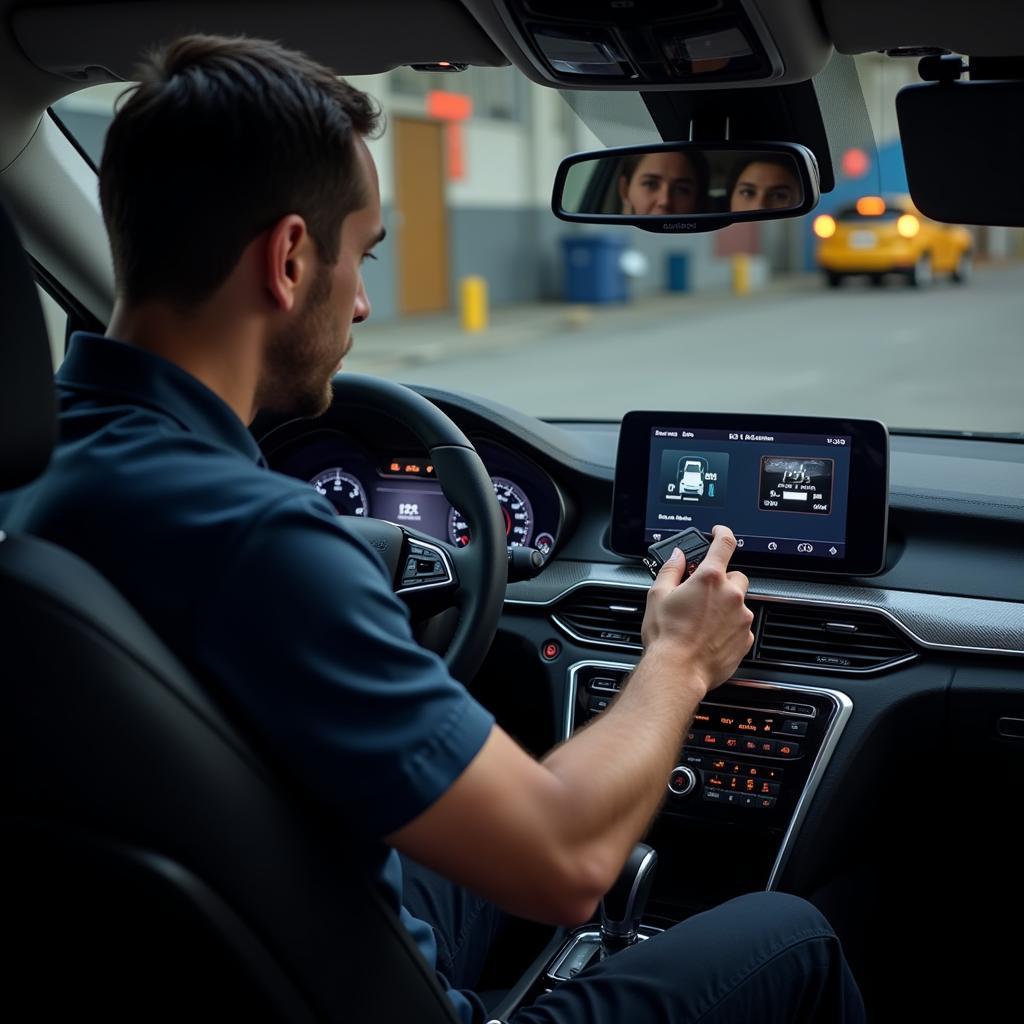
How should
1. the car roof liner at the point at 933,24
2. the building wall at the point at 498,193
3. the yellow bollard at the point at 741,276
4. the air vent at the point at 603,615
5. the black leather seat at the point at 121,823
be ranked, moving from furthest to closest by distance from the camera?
the yellow bollard at the point at 741,276 → the building wall at the point at 498,193 → the air vent at the point at 603,615 → the car roof liner at the point at 933,24 → the black leather seat at the point at 121,823

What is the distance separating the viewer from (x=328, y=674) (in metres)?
1.30

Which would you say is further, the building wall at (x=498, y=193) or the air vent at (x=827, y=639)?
the building wall at (x=498, y=193)

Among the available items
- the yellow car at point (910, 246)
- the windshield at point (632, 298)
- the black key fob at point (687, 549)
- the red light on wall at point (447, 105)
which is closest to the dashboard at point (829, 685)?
the black key fob at point (687, 549)

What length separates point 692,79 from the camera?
2.35 m

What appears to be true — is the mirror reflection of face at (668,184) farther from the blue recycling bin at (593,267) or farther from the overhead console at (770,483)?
the blue recycling bin at (593,267)

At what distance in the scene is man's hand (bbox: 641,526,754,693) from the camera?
→ 181cm

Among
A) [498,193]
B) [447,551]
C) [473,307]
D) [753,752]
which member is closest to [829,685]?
[753,752]

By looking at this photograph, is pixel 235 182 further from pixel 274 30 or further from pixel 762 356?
pixel 762 356

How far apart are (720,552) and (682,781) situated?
1.01 m

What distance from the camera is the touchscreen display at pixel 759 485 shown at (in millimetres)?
2871

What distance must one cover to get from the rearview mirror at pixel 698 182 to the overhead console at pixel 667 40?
234mm

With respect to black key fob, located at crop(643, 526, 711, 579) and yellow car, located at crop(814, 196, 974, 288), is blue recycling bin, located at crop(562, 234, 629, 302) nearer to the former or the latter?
yellow car, located at crop(814, 196, 974, 288)

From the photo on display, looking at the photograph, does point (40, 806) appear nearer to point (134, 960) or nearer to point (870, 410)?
point (134, 960)

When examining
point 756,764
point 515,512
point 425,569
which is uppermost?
point 425,569
